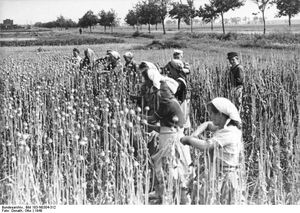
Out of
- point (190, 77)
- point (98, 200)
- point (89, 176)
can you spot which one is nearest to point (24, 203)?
point (98, 200)

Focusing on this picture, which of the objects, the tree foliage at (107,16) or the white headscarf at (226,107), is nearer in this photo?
the white headscarf at (226,107)

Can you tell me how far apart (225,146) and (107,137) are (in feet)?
2.76

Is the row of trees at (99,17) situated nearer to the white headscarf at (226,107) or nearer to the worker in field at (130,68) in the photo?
the worker in field at (130,68)

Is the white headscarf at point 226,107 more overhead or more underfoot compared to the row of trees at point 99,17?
more underfoot

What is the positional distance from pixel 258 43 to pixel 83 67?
607 centimetres

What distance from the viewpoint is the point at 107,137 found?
9.48ft

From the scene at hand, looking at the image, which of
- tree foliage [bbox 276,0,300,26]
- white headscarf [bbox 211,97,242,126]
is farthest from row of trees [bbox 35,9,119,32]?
white headscarf [bbox 211,97,242,126]

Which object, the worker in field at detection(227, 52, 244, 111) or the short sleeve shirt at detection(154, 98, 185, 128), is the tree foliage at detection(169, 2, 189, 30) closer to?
the worker in field at detection(227, 52, 244, 111)

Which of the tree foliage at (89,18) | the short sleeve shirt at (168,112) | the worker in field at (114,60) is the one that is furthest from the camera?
the worker in field at (114,60)

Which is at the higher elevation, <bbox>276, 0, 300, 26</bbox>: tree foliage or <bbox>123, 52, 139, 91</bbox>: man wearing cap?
<bbox>276, 0, 300, 26</bbox>: tree foliage

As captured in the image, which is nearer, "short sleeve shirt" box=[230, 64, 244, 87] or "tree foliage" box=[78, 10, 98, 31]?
"short sleeve shirt" box=[230, 64, 244, 87]

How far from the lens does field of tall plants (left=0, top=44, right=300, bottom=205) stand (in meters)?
2.81

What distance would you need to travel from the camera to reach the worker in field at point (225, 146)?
2.70m

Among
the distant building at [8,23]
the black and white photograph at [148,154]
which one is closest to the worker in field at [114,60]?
the black and white photograph at [148,154]
